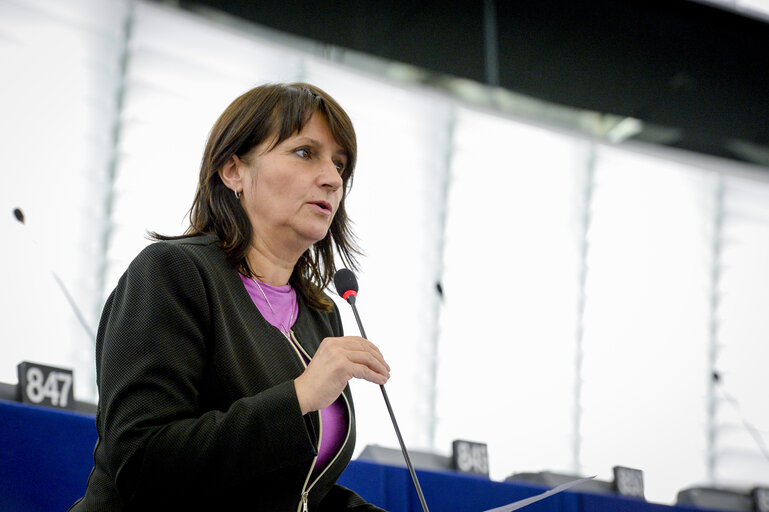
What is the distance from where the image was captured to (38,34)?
167 inches

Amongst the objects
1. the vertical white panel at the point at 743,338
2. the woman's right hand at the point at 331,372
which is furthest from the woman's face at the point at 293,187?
the vertical white panel at the point at 743,338

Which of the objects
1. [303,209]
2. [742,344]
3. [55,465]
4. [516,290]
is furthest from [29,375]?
[742,344]

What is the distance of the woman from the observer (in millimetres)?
971

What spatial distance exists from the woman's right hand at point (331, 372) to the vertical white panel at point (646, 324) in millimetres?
4905

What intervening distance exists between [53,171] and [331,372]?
358cm

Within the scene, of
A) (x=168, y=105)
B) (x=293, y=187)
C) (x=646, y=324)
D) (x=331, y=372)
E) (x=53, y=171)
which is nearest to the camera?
(x=331, y=372)

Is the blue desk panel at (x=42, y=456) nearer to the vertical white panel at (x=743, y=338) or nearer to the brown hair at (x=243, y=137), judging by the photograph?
the brown hair at (x=243, y=137)

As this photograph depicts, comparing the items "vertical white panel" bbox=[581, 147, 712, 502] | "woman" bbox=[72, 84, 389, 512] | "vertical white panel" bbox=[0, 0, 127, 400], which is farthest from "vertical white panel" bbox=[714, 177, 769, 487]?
"woman" bbox=[72, 84, 389, 512]

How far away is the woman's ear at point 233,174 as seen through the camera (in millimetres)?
1284

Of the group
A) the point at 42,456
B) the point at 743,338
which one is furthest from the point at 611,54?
the point at 42,456

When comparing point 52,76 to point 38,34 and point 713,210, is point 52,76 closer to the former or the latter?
point 38,34

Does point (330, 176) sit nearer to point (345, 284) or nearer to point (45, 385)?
point (345, 284)

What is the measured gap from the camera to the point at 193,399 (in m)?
1.04

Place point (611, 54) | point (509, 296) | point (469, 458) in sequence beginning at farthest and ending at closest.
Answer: point (611, 54) → point (509, 296) → point (469, 458)
